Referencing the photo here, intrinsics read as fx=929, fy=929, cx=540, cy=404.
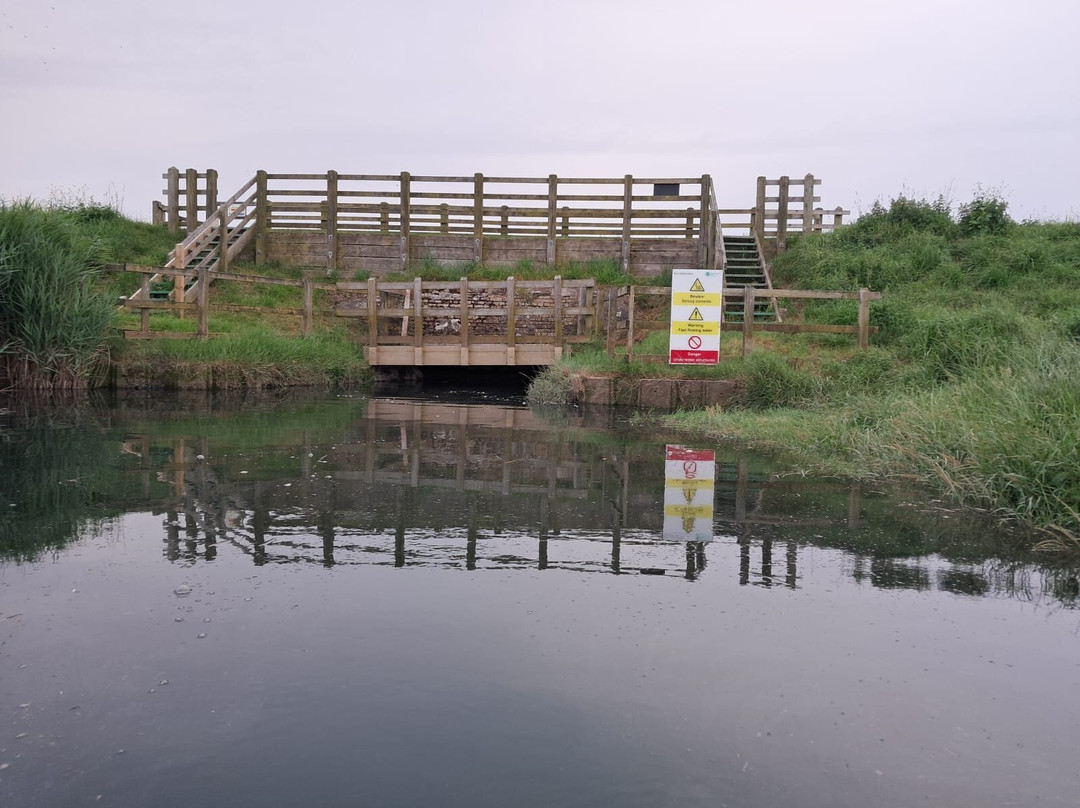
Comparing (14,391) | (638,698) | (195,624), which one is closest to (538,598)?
(638,698)

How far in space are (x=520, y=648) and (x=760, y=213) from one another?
903 inches

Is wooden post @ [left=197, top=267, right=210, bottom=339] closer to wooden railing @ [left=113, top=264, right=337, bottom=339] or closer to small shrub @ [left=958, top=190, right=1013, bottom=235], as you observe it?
wooden railing @ [left=113, top=264, right=337, bottom=339]

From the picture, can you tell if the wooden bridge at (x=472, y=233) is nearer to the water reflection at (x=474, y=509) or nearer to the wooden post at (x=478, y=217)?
the wooden post at (x=478, y=217)

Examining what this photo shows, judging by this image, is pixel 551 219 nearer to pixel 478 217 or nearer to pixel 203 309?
pixel 478 217

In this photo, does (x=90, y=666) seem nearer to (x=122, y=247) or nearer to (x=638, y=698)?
(x=638, y=698)

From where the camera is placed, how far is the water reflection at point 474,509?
5.16 m

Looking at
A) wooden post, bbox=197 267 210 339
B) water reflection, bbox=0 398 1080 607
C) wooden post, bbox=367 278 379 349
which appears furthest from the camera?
wooden post, bbox=367 278 379 349

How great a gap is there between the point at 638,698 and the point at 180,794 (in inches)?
61.6

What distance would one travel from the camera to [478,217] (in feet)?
79.8

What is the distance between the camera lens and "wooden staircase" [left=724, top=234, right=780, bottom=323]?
19.7 meters

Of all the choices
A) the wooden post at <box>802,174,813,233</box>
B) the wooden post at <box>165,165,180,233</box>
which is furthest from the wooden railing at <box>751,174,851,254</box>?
the wooden post at <box>165,165,180,233</box>

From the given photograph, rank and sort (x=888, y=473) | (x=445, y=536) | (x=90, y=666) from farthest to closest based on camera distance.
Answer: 1. (x=888, y=473)
2. (x=445, y=536)
3. (x=90, y=666)

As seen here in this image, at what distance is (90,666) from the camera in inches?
140

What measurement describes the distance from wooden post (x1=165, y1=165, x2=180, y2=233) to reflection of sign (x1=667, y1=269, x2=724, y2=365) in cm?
1686
